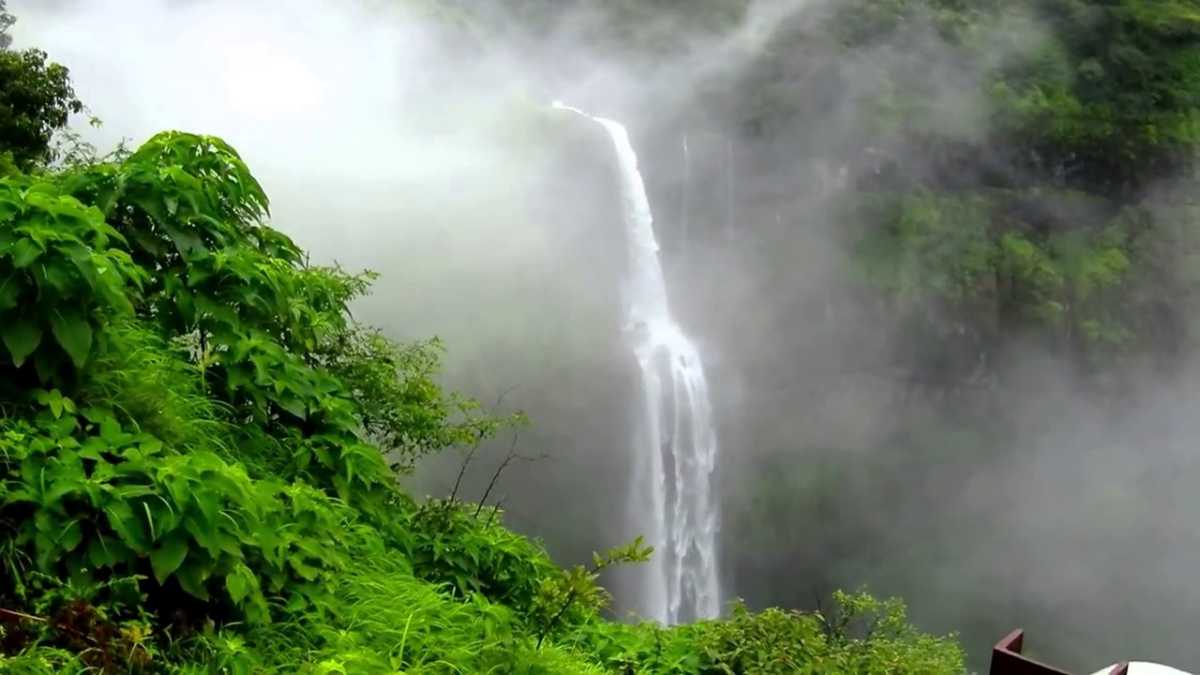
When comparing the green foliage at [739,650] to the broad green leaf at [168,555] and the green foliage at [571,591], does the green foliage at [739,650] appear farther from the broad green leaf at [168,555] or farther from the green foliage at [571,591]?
the broad green leaf at [168,555]

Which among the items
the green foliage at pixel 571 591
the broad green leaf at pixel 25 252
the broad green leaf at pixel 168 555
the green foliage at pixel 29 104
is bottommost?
the broad green leaf at pixel 168 555

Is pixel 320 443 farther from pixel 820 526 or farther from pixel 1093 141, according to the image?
pixel 1093 141

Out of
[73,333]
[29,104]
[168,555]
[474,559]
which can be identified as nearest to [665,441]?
[29,104]

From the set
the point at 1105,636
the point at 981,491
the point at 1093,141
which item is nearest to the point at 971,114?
the point at 1093,141

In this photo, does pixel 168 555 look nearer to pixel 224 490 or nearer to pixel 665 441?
pixel 224 490

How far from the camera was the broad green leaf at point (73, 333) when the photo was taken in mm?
2029

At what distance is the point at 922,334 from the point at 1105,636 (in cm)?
743

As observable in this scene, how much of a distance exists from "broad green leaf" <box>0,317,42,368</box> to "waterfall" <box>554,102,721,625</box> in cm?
1594

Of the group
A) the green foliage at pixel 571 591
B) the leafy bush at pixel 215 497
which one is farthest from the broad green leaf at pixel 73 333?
the green foliage at pixel 571 591

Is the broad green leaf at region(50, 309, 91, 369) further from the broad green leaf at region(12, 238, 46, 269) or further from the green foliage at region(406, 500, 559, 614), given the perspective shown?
the green foliage at region(406, 500, 559, 614)

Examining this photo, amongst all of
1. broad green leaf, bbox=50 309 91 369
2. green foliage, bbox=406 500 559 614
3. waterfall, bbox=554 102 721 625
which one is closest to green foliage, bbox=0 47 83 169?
green foliage, bbox=406 500 559 614

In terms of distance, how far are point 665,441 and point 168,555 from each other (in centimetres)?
1739

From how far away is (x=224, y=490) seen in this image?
1.91 m

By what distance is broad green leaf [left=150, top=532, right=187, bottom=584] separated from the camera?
182cm
